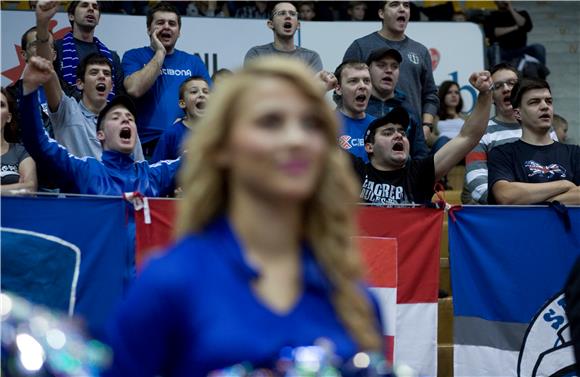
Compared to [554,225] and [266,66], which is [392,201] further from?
[266,66]

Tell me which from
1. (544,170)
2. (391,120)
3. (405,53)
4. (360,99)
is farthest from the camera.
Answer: (405,53)

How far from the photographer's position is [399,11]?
8969 mm

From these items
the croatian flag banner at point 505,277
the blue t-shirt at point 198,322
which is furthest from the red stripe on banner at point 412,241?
the blue t-shirt at point 198,322

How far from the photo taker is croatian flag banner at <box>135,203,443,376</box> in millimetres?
6305

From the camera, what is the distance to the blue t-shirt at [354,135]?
7734mm

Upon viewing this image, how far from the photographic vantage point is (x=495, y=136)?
7953 millimetres

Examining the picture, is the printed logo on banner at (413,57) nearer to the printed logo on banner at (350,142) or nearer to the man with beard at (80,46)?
the printed logo on banner at (350,142)

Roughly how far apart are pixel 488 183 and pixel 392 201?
0.76 meters

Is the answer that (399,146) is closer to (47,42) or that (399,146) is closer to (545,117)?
(545,117)

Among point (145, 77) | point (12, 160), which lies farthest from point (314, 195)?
point (145, 77)

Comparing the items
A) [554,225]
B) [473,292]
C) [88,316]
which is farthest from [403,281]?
[88,316]

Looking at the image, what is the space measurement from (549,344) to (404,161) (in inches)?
56.9

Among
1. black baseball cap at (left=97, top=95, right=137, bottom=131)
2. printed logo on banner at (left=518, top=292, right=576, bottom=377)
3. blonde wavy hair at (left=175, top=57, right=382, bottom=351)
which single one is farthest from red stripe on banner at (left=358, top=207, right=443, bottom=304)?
blonde wavy hair at (left=175, top=57, right=382, bottom=351)

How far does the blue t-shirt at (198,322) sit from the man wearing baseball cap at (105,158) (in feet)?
12.9
